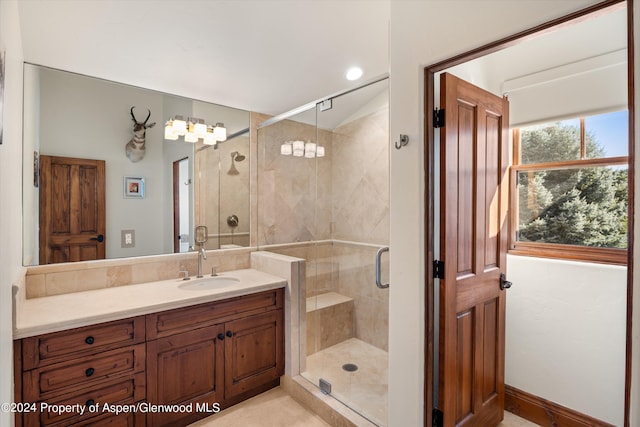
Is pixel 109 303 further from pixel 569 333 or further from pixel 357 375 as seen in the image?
pixel 569 333

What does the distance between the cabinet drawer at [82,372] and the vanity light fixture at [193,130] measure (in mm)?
1642

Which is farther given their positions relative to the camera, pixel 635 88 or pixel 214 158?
pixel 214 158

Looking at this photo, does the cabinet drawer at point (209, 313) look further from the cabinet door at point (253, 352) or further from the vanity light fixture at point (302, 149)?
the vanity light fixture at point (302, 149)

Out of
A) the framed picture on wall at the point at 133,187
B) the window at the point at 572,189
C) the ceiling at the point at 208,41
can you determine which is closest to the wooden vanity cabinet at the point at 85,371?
the framed picture on wall at the point at 133,187

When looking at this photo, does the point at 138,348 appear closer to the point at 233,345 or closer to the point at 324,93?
the point at 233,345

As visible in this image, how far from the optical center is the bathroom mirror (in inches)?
79.0

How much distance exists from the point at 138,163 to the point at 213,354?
1564mm

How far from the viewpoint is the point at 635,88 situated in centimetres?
95

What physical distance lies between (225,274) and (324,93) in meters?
1.93

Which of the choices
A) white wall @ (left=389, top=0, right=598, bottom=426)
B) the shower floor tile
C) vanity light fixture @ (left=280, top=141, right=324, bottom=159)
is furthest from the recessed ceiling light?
the shower floor tile

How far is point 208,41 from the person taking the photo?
82.5 inches

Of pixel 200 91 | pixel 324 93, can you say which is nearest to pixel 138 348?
pixel 200 91

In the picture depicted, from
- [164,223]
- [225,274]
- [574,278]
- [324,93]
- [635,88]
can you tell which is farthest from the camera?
[324,93]

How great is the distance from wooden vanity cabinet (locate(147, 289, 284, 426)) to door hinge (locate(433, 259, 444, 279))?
1.38 metres
